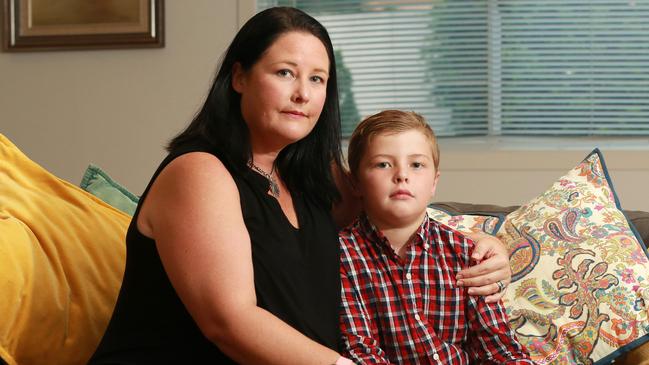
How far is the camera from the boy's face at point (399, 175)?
170cm

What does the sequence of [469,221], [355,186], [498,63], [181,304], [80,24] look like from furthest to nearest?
[80,24] → [498,63] → [469,221] → [355,186] → [181,304]

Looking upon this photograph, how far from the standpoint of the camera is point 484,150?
3.67m

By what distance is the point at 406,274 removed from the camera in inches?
67.4

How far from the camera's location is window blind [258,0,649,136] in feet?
11.8

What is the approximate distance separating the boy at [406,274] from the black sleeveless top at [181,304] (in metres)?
0.13

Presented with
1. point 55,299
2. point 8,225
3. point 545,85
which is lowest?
point 55,299

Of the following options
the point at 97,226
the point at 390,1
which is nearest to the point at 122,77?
the point at 390,1

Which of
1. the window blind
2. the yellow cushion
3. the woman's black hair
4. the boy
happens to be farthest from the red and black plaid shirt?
the window blind

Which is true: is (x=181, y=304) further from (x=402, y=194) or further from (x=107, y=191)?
(x=107, y=191)

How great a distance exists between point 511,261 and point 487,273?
7.7 inches

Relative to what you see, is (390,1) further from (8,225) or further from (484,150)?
(8,225)

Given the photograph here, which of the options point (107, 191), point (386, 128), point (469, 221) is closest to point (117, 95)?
point (107, 191)

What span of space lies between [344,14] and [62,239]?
2420 mm

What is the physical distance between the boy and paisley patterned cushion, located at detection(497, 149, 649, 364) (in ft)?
0.46
